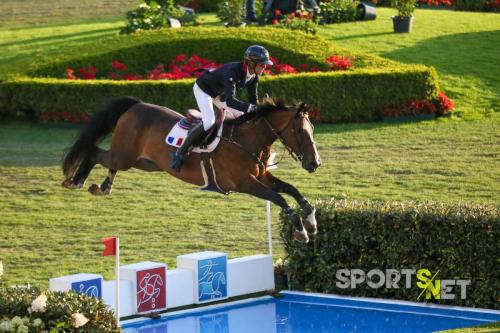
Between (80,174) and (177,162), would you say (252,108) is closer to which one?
(177,162)

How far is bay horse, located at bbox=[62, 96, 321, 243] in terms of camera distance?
12602mm

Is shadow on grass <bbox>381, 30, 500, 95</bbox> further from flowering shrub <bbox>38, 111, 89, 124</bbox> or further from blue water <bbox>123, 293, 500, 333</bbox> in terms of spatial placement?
blue water <bbox>123, 293, 500, 333</bbox>

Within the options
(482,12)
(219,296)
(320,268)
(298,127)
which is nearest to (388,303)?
(320,268)

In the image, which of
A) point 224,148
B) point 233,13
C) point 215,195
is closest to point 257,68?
point 224,148

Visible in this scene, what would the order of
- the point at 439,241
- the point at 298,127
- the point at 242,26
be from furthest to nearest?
the point at 242,26, the point at 439,241, the point at 298,127

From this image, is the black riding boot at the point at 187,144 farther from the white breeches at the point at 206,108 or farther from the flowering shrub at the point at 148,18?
the flowering shrub at the point at 148,18

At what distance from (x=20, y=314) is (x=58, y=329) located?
1.93 ft

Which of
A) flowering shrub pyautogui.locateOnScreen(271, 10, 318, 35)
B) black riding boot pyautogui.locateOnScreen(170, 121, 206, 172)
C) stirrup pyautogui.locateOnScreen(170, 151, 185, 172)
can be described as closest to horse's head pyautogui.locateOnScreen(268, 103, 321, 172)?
black riding boot pyautogui.locateOnScreen(170, 121, 206, 172)

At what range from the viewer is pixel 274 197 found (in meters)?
12.6

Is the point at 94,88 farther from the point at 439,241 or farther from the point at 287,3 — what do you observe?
the point at 439,241

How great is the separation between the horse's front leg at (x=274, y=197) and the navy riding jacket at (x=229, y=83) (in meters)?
0.89

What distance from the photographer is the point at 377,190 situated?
20750 millimetres

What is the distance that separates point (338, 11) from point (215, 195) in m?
14.5

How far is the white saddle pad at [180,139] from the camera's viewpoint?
1328cm
